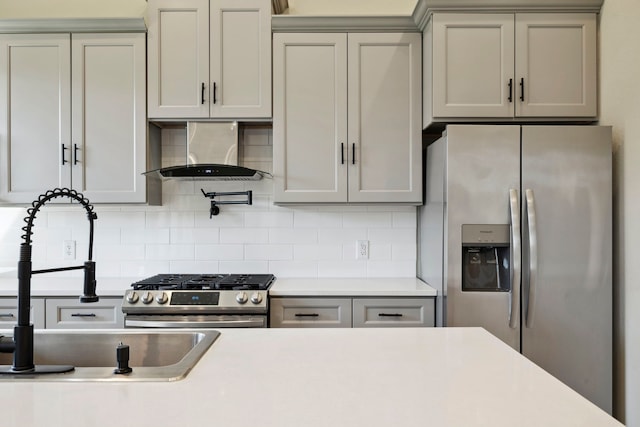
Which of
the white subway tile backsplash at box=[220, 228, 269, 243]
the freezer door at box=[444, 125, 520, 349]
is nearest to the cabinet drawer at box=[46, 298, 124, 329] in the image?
the white subway tile backsplash at box=[220, 228, 269, 243]

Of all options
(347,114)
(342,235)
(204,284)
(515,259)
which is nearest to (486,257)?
(515,259)

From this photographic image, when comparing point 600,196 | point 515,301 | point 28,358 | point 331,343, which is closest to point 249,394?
point 331,343

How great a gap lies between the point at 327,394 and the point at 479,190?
1659 millimetres

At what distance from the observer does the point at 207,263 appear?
3.03 metres

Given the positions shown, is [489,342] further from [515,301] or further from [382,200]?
[382,200]

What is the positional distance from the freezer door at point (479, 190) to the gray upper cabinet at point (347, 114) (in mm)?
432

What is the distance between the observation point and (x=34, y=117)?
269 centimetres

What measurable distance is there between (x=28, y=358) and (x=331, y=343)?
2.63 ft

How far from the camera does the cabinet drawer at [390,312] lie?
2441mm

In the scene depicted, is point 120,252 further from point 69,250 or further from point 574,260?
point 574,260

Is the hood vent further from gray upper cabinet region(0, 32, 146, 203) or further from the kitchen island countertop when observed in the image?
the kitchen island countertop

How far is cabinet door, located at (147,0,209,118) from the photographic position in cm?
268

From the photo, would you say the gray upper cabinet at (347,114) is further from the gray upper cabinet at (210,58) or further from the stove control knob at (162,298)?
the stove control knob at (162,298)

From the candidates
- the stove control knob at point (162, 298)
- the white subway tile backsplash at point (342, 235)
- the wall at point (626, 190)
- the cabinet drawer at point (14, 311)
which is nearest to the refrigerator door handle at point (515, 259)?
the wall at point (626, 190)
